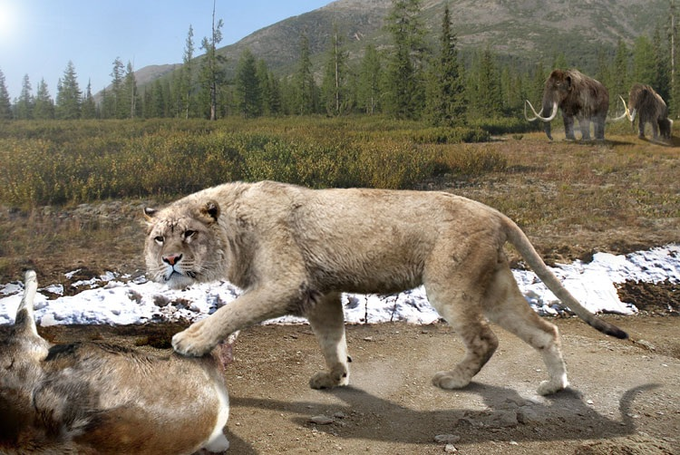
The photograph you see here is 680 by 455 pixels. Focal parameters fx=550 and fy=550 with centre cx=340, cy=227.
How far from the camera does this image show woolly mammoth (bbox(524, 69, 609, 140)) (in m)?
8.39

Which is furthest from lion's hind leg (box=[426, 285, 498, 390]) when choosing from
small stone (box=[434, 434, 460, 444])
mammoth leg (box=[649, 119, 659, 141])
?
mammoth leg (box=[649, 119, 659, 141])

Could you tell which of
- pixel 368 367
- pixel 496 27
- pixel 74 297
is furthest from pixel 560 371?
pixel 496 27

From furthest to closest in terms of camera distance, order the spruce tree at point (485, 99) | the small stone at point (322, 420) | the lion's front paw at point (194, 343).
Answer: the spruce tree at point (485, 99)
the small stone at point (322, 420)
the lion's front paw at point (194, 343)

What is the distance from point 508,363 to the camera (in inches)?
168

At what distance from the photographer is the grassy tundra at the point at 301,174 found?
18.5ft

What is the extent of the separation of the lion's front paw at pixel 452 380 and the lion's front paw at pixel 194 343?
5.34 ft

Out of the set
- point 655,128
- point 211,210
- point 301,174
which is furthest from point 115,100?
point 655,128

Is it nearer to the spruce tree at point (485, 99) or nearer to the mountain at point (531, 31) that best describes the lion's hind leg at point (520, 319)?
the spruce tree at point (485, 99)

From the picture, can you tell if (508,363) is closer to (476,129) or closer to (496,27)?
(476,129)

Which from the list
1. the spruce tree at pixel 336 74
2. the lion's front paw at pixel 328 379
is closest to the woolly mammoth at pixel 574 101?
the spruce tree at pixel 336 74

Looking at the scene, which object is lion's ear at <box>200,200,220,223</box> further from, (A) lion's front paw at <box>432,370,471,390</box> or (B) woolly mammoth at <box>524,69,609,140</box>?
(B) woolly mammoth at <box>524,69,609,140</box>

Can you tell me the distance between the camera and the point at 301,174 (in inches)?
250

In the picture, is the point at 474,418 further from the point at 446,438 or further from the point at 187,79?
the point at 187,79

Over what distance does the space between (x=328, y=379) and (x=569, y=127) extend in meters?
6.49
